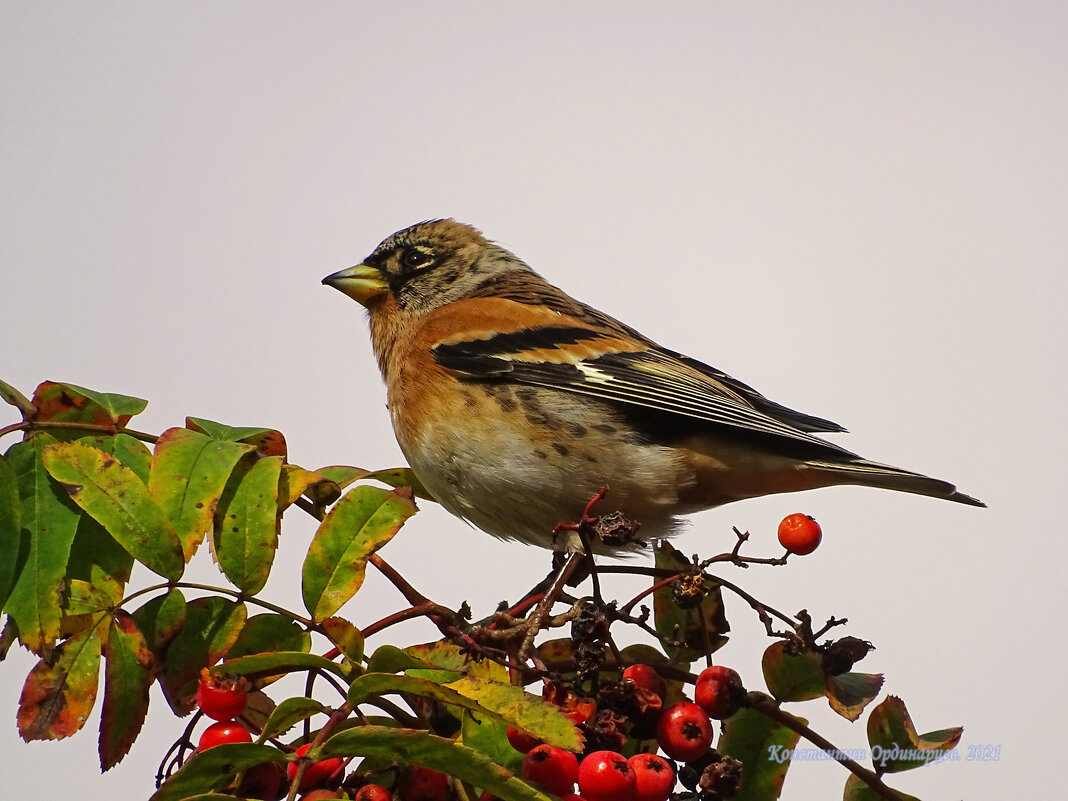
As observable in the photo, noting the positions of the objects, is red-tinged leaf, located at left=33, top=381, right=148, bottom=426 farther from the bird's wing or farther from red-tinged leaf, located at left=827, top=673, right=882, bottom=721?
red-tinged leaf, located at left=827, top=673, right=882, bottom=721

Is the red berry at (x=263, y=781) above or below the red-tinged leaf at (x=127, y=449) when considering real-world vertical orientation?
below

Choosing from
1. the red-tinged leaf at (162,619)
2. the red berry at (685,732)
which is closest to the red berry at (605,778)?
the red berry at (685,732)

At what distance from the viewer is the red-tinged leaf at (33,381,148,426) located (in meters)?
2.65

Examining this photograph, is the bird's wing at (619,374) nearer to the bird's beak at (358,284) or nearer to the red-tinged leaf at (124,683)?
the bird's beak at (358,284)

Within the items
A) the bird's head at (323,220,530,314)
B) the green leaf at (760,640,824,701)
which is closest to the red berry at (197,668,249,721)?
the green leaf at (760,640,824,701)

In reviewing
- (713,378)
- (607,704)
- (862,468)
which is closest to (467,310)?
(713,378)

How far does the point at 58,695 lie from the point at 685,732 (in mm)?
1382

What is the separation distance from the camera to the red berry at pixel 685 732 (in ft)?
8.03

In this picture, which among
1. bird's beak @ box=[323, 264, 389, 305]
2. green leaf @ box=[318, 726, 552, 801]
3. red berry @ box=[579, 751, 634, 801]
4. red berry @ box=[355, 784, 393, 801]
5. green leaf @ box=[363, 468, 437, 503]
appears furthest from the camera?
bird's beak @ box=[323, 264, 389, 305]

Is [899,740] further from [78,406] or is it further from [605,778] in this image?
[78,406]

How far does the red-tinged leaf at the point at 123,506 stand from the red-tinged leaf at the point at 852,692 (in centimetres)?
154

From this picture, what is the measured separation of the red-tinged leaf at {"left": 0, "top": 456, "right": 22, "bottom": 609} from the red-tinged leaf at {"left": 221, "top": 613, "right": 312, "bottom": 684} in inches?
20.1

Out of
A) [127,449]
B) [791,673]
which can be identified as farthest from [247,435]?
[791,673]

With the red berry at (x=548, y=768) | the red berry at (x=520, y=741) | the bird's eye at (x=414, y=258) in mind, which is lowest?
the red berry at (x=548, y=768)
